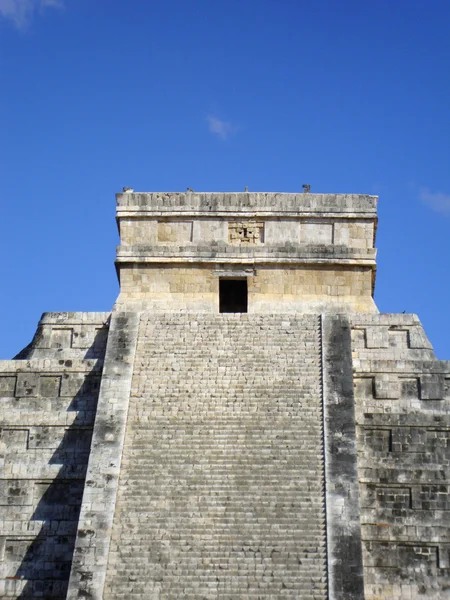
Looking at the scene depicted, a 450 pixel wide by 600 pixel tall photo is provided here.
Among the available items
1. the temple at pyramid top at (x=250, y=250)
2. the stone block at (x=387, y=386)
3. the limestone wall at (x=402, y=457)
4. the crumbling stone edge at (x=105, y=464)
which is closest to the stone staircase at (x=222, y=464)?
the crumbling stone edge at (x=105, y=464)

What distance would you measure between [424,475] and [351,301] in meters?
4.17

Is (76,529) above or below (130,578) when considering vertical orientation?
above

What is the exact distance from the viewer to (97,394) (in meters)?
17.6

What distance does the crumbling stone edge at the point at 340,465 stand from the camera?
14398 millimetres

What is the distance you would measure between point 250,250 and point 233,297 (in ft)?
5.66

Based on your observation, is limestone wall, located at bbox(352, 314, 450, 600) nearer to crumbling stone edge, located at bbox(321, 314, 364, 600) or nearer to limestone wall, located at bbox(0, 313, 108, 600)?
crumbling stone edge, located at bbox(321, 314, 364, 600)

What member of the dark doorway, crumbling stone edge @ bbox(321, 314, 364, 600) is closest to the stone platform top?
the dark doorway

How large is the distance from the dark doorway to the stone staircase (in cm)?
264

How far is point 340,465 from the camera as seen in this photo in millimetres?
15703

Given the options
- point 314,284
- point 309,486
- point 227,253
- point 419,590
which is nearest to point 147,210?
point 227,253

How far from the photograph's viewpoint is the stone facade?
582 inches

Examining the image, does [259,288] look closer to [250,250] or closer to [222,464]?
[250,250]

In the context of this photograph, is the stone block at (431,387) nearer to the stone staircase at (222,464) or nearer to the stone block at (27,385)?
the stone staircase at (222,464)

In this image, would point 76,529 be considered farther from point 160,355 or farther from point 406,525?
point 406,525
